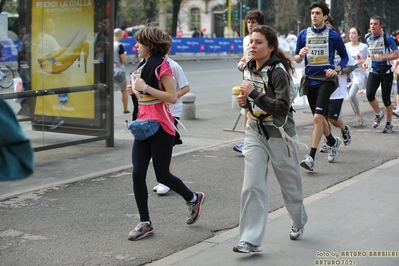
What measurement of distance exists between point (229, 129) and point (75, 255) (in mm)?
7119

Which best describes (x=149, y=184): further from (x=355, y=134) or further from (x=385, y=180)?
(x=355, y=134)

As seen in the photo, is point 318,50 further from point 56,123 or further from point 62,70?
point 56,123

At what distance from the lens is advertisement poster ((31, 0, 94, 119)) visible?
9797 millimetres

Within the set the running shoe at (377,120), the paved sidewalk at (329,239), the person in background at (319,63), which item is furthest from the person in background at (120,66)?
the paved sidewalk at (329,239)

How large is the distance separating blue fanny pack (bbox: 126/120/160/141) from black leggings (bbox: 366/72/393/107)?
7.39 m

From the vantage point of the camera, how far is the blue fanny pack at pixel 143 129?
570 cm

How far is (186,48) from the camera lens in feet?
142

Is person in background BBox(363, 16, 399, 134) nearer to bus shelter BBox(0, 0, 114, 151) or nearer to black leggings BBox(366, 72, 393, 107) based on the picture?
black leggings BBox(366, 72, 393, 107)

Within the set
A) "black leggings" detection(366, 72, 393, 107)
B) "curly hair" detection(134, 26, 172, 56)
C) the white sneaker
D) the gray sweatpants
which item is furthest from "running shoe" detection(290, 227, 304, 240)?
"black leggings" detection(366, 72, 393, 107)

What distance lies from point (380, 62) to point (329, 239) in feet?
23.3

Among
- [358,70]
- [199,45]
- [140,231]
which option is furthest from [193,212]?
[199,45]

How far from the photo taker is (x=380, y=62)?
1219 centimetres

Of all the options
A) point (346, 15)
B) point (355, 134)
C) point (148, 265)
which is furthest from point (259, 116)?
point (346, 15)

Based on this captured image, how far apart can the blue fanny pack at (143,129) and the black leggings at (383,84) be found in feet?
24.3
